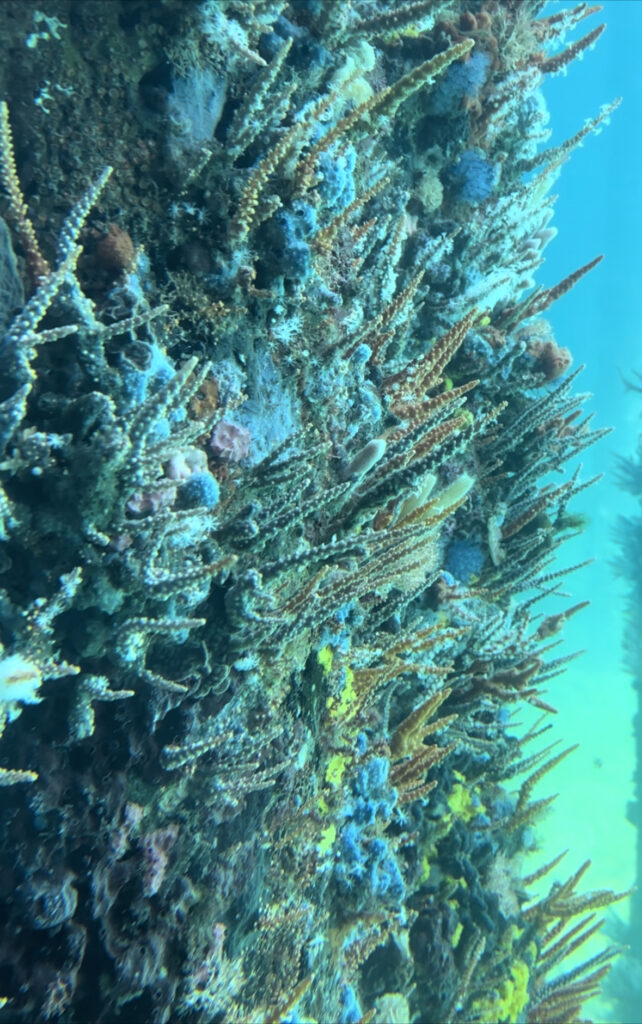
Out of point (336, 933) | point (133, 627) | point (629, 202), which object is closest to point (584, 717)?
point (336, 933)

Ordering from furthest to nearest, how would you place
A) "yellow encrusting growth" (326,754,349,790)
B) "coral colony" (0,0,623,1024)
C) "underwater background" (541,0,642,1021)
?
"underwater background" (541,0,642,1021) → "yellow encrusting growth" (326,754,349,790) → "coral colony" (0,0,623,1024)

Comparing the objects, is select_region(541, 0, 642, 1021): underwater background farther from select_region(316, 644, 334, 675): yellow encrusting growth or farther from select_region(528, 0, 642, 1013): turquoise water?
select_region(316, 644, 334, 675): yellow encrusting growth

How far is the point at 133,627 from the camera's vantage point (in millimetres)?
1732

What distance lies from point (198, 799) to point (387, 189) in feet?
12.0

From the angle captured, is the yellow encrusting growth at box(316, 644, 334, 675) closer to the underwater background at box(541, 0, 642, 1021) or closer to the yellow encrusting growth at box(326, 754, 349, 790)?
the yellow encrusting growth at box(326, 754, 349, 790)

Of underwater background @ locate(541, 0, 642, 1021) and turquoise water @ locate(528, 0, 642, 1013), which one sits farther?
turquoise water @ locate(528, 0, 642, 1013)

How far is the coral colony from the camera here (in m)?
1.71

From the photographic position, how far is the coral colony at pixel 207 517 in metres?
1.71

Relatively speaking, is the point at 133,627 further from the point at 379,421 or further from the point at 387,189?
the point at 387,189

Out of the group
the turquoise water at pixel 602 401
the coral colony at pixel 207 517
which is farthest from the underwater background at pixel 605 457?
the coral colony at pixel 207 517

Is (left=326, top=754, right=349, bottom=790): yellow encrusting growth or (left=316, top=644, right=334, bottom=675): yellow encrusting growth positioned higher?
(left=316, top=644, right=334, bottom=675): yellow encrusting growth

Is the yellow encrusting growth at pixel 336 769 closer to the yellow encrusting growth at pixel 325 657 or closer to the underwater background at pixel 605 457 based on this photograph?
the yellow encrusting growth at pixel 325 657

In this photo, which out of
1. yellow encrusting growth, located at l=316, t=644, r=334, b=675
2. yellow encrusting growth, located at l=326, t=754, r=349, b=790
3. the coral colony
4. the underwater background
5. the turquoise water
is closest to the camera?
the coral colony

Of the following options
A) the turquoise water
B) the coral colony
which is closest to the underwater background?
the turquoise water
